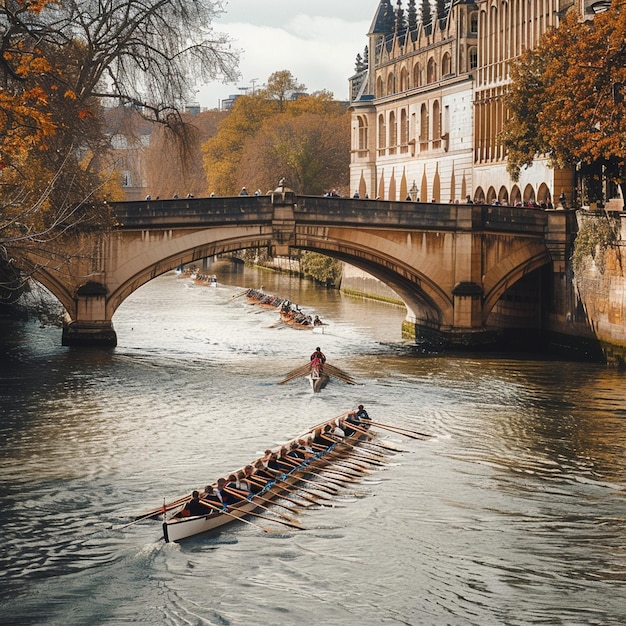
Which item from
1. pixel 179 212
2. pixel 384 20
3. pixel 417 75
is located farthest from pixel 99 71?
pixel 384 20

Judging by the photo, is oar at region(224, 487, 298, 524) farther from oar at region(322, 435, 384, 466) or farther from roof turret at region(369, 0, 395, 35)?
roof turret at region(369, 0, 395, 35)

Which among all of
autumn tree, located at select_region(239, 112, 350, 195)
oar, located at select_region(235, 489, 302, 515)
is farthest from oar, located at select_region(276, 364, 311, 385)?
autumn tree, located at select_region(239, 112, 350, 195)

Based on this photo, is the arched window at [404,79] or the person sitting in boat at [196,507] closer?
the person sitting in boat at [196,507]

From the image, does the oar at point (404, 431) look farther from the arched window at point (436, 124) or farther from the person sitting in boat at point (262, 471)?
the arched window at point (436, 124)

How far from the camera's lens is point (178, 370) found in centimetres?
5259

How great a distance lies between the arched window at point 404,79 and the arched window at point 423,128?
4.73 meters

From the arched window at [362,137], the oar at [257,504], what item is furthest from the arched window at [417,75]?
the oar at [257,504]

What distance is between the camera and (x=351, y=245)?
58156 mm

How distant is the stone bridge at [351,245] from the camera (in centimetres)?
5594

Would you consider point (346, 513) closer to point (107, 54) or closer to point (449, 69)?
point (107, 54)

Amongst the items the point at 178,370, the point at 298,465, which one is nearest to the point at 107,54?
the point at 178,370

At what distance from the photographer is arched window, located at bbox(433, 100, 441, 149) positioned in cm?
9444

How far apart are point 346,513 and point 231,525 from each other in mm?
2548

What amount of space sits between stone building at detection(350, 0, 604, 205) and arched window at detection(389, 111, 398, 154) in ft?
0.22
